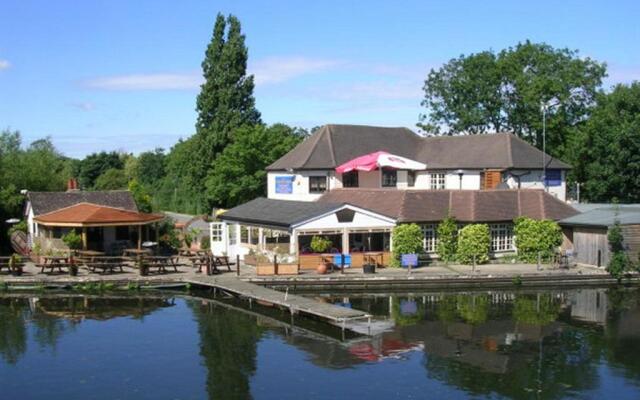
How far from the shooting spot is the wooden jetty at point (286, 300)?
2327 cm

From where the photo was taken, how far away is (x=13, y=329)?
23.2 m

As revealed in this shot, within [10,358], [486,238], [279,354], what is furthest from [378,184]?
[10,358]

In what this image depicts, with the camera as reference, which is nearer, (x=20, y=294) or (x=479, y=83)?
(x=20, y=294)

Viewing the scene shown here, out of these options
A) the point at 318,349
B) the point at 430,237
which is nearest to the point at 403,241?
the point at 430,237

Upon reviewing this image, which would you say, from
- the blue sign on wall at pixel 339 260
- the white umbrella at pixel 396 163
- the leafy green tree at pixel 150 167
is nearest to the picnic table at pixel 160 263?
the blue sign on wall at pixel 339 260

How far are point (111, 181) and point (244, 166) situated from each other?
39425mm

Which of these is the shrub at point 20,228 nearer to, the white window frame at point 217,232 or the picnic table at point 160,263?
the white window frame at point 217,232

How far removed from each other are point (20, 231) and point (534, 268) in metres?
24.8

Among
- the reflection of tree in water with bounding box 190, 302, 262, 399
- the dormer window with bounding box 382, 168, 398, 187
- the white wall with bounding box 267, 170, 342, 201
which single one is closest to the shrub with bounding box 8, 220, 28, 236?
the white wall with bounding box 267, 170, 342, 201

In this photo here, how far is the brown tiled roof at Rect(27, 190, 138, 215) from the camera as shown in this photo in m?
37.9

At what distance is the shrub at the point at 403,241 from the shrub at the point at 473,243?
2.19 metres

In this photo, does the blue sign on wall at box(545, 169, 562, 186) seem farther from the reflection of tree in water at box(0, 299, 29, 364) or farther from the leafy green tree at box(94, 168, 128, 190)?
the leafy green tree at box(94, 168, 128, 190)

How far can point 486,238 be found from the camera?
112ft

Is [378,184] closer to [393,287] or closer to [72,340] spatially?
[393,287]
